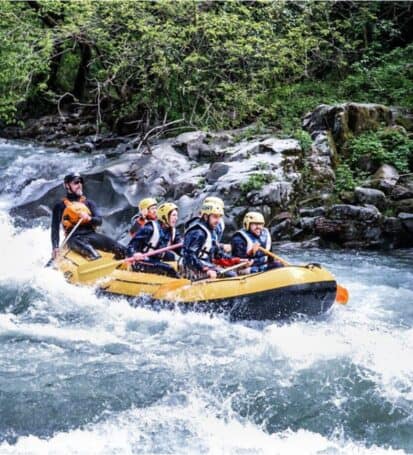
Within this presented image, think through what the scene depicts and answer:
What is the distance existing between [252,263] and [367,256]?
347 cm

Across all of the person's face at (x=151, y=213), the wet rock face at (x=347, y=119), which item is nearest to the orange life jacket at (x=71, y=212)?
the person's face at (x=151, y=213)

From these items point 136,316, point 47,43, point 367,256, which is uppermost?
point 47,43

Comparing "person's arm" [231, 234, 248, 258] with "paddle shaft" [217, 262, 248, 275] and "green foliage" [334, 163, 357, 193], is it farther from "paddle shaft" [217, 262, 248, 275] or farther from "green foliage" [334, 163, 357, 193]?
"green foliage" [334, 163, 357, 193]

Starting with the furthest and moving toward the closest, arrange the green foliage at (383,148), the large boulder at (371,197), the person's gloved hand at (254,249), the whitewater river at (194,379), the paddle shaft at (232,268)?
the green foliage at (383,148), the large boulder at (371,197), the person's gloved hand at (254,249), the paddle shaft at (232,268), the whitewater river at (194,379)

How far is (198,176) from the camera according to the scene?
1082 cm

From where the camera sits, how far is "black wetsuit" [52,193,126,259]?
7.70 m

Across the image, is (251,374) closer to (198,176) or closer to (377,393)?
(377,393)

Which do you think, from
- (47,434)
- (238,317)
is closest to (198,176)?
(238,317)

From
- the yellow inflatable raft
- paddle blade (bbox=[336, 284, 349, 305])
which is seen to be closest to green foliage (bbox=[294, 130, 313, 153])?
paddle blade (bbox=[336, 284, 349, 305])

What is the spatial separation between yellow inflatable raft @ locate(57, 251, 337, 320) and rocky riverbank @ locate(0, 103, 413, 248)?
364 cm

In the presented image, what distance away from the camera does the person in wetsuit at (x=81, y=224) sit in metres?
7.67

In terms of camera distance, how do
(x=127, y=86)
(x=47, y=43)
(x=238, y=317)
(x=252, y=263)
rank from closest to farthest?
1. (x=238, y=317)
2. (x=252, y=263)
3. (x=47, y=43)
4. (x=127, y=86)

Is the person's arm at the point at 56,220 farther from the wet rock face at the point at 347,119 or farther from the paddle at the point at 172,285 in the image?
the wet rock face at the point at 347,119

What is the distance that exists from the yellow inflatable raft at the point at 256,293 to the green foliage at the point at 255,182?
150 inches
